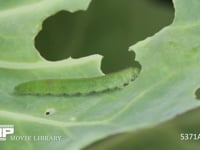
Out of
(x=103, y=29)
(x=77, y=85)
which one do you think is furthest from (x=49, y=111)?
(x=103, y=29)

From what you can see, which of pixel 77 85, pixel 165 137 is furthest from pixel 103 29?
pixel 165 137

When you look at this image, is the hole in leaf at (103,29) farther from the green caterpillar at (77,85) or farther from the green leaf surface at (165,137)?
the green leaf surface at (165,137)

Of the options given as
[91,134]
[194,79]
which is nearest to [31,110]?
[91,134]

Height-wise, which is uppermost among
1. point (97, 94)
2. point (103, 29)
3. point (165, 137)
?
point (103, 29)

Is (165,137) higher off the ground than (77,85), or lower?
lower

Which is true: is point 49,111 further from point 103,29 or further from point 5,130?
point 103,29

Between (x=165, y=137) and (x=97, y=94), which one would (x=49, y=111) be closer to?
(x=97, y=94)

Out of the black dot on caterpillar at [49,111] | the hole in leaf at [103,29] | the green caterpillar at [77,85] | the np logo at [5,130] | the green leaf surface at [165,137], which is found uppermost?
the hole in leaf at [103,29]

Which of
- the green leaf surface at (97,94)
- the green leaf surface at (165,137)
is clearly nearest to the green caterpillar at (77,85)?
the green leaf surface at (97,94)
